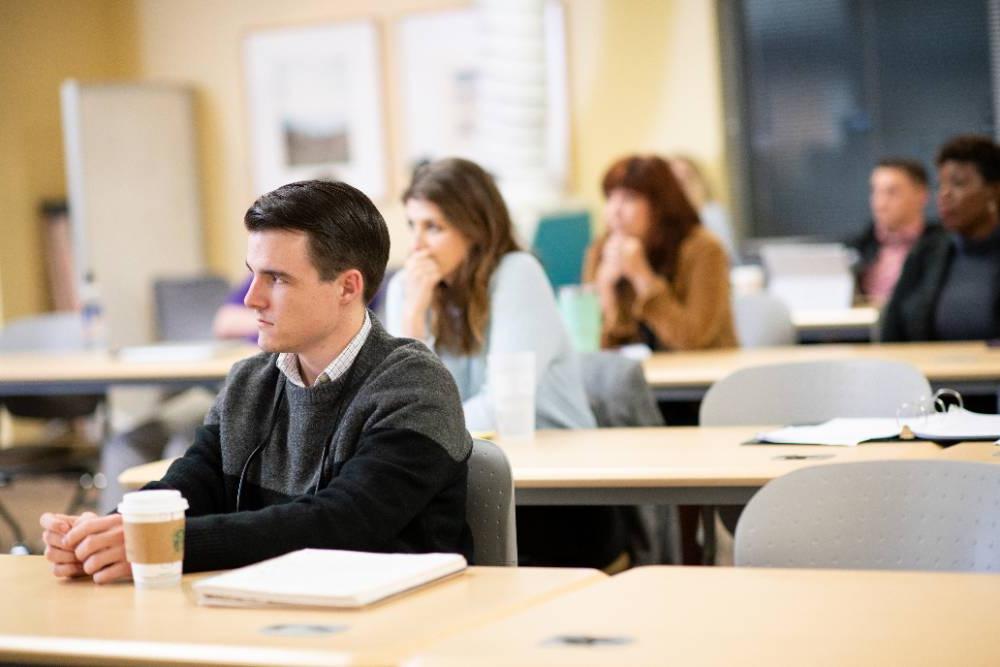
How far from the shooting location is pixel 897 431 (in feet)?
8.84

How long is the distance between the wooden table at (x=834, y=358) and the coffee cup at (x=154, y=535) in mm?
1913

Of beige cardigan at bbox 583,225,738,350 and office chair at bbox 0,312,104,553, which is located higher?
beige cardigan at bbox 583,225,738,350

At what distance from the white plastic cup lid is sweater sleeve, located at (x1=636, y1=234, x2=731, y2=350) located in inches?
115

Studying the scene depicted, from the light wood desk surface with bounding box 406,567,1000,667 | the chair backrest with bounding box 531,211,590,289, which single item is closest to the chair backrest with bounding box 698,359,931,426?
the light wood desk surface with bounding box 406,567,1000,667

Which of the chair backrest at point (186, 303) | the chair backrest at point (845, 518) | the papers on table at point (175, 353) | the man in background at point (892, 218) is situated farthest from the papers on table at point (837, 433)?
the chair backrest at point (186, 303)

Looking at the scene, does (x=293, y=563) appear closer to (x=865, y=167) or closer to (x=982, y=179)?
(x=982, y=179)

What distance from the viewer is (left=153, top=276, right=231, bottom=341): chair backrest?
727 cm

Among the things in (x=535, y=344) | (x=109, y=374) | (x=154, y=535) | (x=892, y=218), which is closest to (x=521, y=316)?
(x=535, y=344)

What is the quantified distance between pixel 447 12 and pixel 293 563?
679 centimetres

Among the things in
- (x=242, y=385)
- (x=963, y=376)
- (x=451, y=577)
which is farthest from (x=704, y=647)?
(x=963, y=376)

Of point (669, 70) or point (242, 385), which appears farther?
point (669, 70)

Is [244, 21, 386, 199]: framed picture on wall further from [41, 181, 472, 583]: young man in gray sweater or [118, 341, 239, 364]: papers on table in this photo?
[41, 181, 472, 583]: young man in gray sweater

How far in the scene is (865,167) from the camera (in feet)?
25.6

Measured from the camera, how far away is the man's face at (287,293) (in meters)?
2.07
